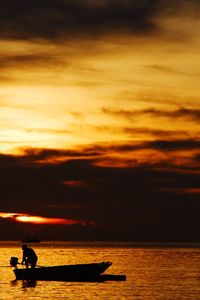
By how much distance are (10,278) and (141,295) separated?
1948 cm

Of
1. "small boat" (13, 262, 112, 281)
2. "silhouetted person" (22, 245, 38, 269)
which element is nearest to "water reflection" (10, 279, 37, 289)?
"small boat" (13, 262, 112, 281)

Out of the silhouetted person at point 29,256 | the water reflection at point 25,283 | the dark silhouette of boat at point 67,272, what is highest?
the silhouetted person at point 29,256

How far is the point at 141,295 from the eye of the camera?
5144 centimetres

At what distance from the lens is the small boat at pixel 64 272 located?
5609 centimetres

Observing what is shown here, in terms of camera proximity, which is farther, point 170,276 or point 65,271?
point 170,276

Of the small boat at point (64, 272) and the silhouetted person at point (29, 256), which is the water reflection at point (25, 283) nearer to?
the small boat at point (64, 272)

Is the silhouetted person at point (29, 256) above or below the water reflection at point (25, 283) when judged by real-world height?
above

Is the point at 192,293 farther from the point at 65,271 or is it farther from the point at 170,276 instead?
the point at 170,276

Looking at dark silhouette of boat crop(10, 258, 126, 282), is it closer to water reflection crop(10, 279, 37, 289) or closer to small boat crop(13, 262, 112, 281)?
small boat crop(13, 262, 112, 281)

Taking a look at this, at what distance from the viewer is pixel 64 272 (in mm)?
56625

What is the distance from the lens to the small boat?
56094mm

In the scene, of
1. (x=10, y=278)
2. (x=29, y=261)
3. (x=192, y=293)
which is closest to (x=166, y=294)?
(x=192, y=293)

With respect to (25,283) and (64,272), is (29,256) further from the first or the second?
(25,283)

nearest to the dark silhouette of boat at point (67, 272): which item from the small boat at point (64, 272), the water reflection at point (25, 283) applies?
the small boat at point (64, 272)
